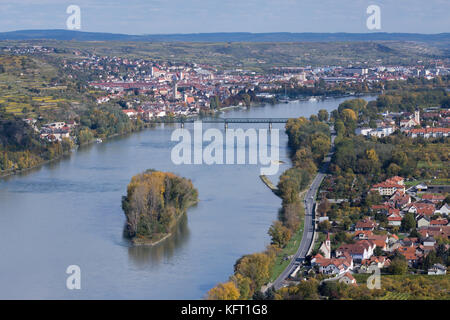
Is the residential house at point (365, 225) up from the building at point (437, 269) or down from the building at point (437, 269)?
up

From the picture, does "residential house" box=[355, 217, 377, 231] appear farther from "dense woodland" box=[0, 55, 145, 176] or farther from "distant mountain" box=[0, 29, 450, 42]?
"distant mountain" box=[0, 29, 450, 42]

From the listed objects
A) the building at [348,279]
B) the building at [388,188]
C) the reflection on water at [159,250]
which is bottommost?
the reflection on water at [159,250]

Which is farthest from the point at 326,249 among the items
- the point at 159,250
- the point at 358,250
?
the point at 159,250

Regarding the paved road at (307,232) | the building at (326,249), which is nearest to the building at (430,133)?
the paved road at (307,232)

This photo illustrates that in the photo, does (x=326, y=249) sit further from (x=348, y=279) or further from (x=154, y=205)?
(x=154, y=205)

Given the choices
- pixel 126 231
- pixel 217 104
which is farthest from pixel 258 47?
pixel 126 231

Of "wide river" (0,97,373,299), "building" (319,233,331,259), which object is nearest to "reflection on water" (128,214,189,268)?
"wide river" (0,97,373,299)

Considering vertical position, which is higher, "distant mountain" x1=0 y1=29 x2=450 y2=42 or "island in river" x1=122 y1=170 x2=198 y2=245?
"distant mountain" x1=0 y1=29 x2=450 y2=42

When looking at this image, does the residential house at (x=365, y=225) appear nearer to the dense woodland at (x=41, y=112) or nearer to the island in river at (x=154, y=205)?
the island in river at (x=154, y=205)
